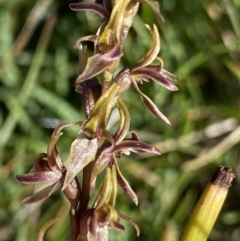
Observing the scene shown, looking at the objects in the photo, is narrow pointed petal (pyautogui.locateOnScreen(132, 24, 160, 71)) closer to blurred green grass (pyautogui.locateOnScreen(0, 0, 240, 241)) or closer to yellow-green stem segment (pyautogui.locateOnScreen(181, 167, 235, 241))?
yellow-green stem segment (pyautogui.locateOnScreen(181, 167, 235, 241))

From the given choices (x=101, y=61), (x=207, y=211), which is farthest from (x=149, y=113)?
(x=101, y=61)

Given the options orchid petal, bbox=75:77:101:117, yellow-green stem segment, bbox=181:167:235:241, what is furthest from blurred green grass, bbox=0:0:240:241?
orchid petal, bbox=75:77:101:117

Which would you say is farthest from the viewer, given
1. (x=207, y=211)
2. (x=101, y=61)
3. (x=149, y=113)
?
(x=149, y=113)

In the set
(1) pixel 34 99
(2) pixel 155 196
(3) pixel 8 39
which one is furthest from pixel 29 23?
(2) pixel 155 196

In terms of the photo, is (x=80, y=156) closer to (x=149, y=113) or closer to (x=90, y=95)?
(x=90, y=95)

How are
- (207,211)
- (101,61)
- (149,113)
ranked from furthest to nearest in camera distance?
(149,113) < (207,211) < (101,61)

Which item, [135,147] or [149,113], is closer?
[135,147]

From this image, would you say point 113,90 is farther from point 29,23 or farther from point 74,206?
point 29,23
